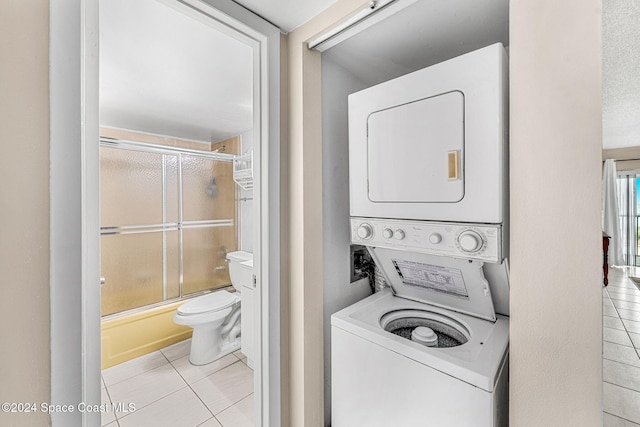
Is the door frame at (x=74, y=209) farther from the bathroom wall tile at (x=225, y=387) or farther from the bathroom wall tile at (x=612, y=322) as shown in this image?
the bathroom wall tile at (x=612, y=322)

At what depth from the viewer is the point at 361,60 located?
162cm

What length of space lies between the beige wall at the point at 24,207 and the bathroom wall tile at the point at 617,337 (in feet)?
5.39

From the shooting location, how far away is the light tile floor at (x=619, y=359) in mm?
767

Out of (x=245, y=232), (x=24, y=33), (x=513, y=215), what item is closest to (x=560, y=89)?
(x=513, y=215)

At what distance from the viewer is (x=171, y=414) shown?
1.86 metres

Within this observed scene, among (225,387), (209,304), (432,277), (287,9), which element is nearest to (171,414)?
(225,387)

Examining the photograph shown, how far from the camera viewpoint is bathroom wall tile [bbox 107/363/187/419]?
6.56 feet

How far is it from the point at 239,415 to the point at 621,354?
2.02 metres

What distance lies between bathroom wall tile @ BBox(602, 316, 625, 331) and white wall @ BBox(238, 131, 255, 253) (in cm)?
303

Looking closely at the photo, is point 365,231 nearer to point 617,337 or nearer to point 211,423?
point 617,337

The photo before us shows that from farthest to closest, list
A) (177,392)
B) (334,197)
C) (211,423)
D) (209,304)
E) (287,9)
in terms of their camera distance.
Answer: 1. (209,304)
2. (177,392)
3. (211,423)
4. (334,197)
5. (287,9)

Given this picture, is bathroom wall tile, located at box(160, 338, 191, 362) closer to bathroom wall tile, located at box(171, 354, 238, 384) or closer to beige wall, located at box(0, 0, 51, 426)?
bathroom wall tile, located at box(171, 354, 238, 384)

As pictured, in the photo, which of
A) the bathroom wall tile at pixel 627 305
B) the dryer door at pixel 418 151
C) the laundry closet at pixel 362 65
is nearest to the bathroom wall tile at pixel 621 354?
the bathroom wall tile at pixel 627 305

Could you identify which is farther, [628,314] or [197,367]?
[197,367]
